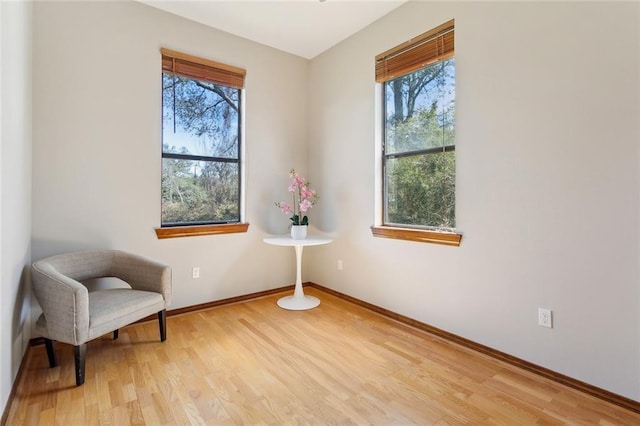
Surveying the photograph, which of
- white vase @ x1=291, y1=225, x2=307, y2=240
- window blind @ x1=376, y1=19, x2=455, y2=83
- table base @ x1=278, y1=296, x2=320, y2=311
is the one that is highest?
window blind @ x1=376, y1=19, x2=455, y2=83

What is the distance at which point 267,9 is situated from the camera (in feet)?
9.37

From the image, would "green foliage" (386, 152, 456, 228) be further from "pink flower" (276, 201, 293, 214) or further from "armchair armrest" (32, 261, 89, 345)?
"armchair armrest" (32, 261, 89, 345)

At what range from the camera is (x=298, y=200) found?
12.5ft

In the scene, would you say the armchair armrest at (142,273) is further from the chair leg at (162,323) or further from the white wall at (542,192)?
the white wall at (542,192)

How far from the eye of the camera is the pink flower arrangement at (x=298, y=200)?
335 centimetres

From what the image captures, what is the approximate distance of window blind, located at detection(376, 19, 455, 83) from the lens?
2.48 m

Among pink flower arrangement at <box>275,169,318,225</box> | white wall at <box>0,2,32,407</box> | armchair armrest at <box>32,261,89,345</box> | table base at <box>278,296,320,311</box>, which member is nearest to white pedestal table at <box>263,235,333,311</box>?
table base at <box>278,296,320,311</box>

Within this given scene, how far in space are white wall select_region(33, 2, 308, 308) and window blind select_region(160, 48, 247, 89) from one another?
8cm

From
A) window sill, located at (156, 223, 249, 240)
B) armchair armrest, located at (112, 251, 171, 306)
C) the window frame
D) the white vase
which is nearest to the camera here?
armchair armrest, located at (112, 251, 171, 306)

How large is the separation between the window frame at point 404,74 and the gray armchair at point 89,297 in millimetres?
1935

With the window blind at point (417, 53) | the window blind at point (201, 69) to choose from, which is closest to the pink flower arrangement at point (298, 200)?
the window blind at point (201, 69)

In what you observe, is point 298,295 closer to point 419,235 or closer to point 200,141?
point 419,235

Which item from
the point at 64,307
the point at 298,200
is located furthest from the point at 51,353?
the point at 298,200

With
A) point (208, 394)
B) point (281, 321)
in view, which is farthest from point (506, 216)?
point (208, 394)
